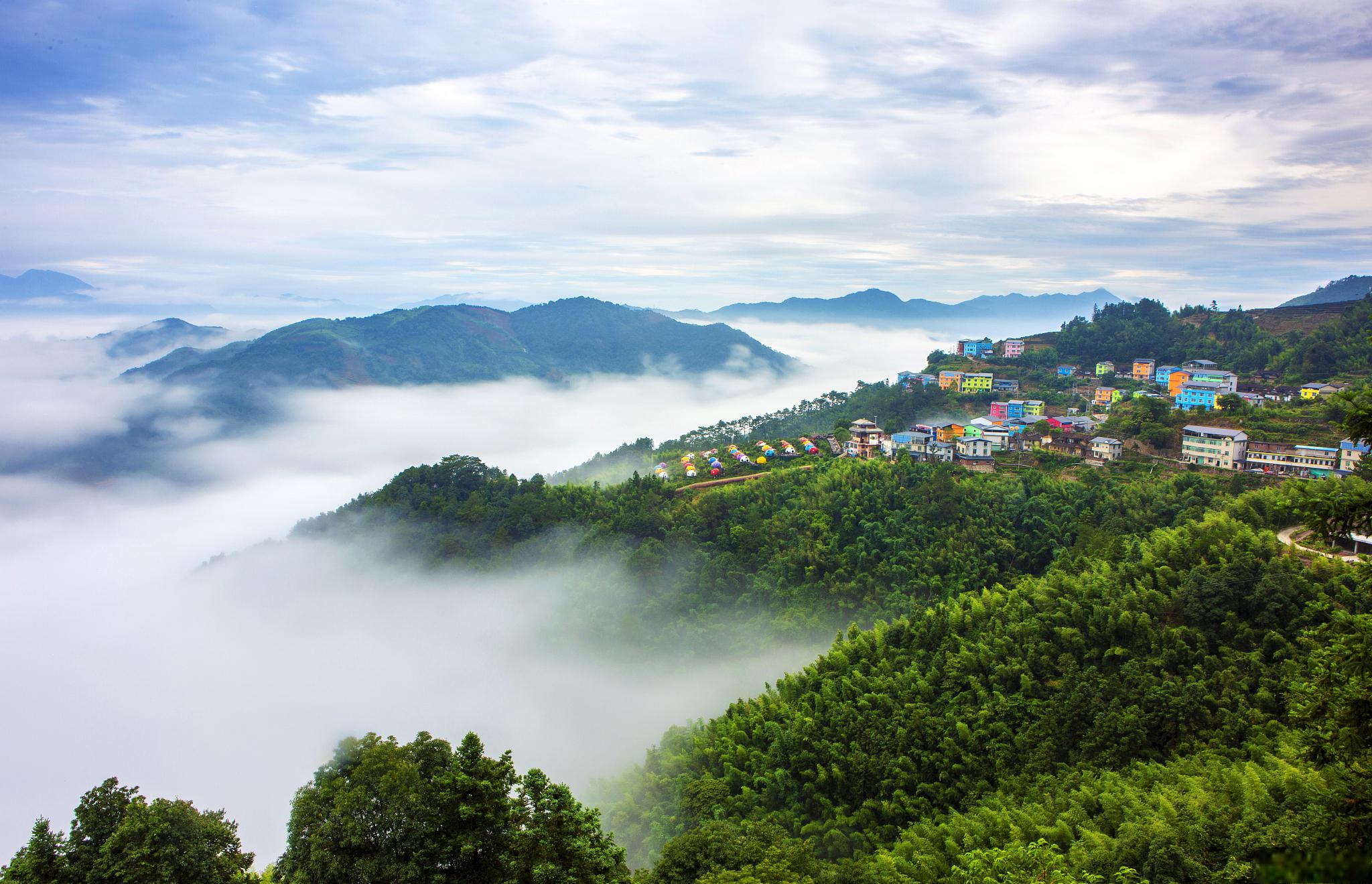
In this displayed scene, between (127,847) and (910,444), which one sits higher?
(910,444)

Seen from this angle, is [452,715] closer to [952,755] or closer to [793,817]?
[793,817]

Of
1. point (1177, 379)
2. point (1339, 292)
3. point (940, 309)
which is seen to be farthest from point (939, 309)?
point (1177, 379)

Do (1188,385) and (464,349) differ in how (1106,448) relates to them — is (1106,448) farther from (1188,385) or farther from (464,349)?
(464,349)

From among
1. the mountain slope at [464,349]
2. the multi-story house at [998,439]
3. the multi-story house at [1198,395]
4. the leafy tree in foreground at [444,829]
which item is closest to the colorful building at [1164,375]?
the multi-story house at [1198,395]

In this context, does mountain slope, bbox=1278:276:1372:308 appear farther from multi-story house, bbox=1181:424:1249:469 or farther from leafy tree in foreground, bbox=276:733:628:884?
leafy tree in foreground, bbox=276:733:628:884

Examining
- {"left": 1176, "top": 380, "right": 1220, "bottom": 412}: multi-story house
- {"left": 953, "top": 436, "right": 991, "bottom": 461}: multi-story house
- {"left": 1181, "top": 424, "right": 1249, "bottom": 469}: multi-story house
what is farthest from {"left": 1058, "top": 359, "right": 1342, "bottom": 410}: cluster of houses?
{"left": 953, "top": 436, "right": 991, "bottom": 461}: multi-story house

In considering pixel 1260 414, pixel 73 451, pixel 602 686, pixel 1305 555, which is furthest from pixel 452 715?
pixel 73 451
